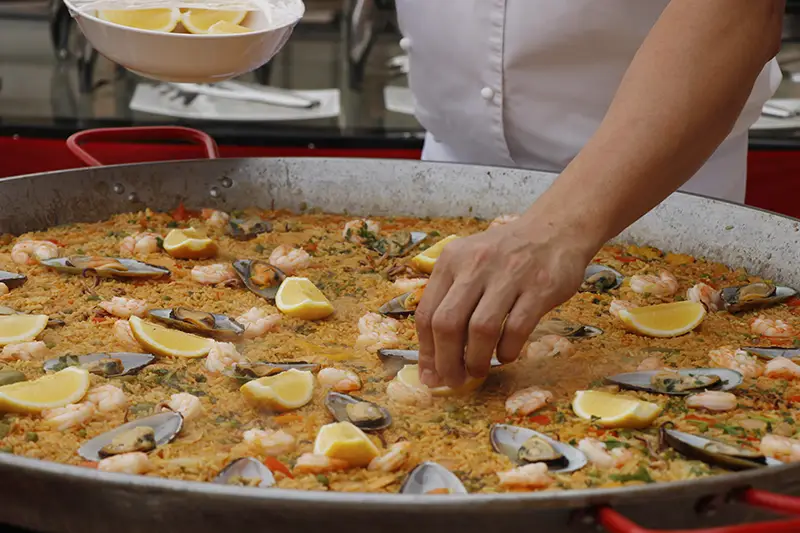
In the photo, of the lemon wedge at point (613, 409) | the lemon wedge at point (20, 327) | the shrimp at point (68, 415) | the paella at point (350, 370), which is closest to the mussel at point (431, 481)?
the paella at point (350, 370)

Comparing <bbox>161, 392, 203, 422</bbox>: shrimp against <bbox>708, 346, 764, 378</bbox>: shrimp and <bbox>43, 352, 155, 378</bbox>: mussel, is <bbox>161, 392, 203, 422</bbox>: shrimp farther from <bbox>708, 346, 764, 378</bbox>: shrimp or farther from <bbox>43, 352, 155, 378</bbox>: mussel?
<bbox>708, 346, 764, 378</bbox>: shrimp

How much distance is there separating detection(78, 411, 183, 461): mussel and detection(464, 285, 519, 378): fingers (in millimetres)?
518

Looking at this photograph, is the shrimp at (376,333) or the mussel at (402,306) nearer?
the shrimp at (376,333)

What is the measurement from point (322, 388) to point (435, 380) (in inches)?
10.3

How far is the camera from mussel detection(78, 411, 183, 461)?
5.37 feet

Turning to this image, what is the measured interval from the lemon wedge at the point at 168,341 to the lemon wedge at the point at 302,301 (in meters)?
0.23

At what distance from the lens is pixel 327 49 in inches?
204

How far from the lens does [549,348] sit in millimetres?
2016

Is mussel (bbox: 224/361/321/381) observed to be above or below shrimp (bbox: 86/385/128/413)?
below

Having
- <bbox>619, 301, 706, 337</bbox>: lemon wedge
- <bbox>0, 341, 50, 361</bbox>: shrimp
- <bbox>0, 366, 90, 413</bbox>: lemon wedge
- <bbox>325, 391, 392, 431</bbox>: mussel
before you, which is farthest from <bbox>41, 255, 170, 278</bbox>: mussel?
<bbox>619, 301, 706, 337</bbox>: lemon wedge

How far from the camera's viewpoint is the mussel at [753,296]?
7.46ft

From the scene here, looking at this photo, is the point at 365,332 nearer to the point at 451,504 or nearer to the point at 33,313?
the point at 33,313

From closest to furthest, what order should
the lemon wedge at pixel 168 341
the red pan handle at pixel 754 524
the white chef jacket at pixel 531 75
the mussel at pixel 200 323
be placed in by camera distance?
the red pan handle at pixel 754 524, the lemon wedge at pixel 168 341, the mussel at pixel 200 323, the white chef jacket at pixel 531 75

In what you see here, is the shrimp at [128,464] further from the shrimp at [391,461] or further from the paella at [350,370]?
the shrimp at [391,461]
